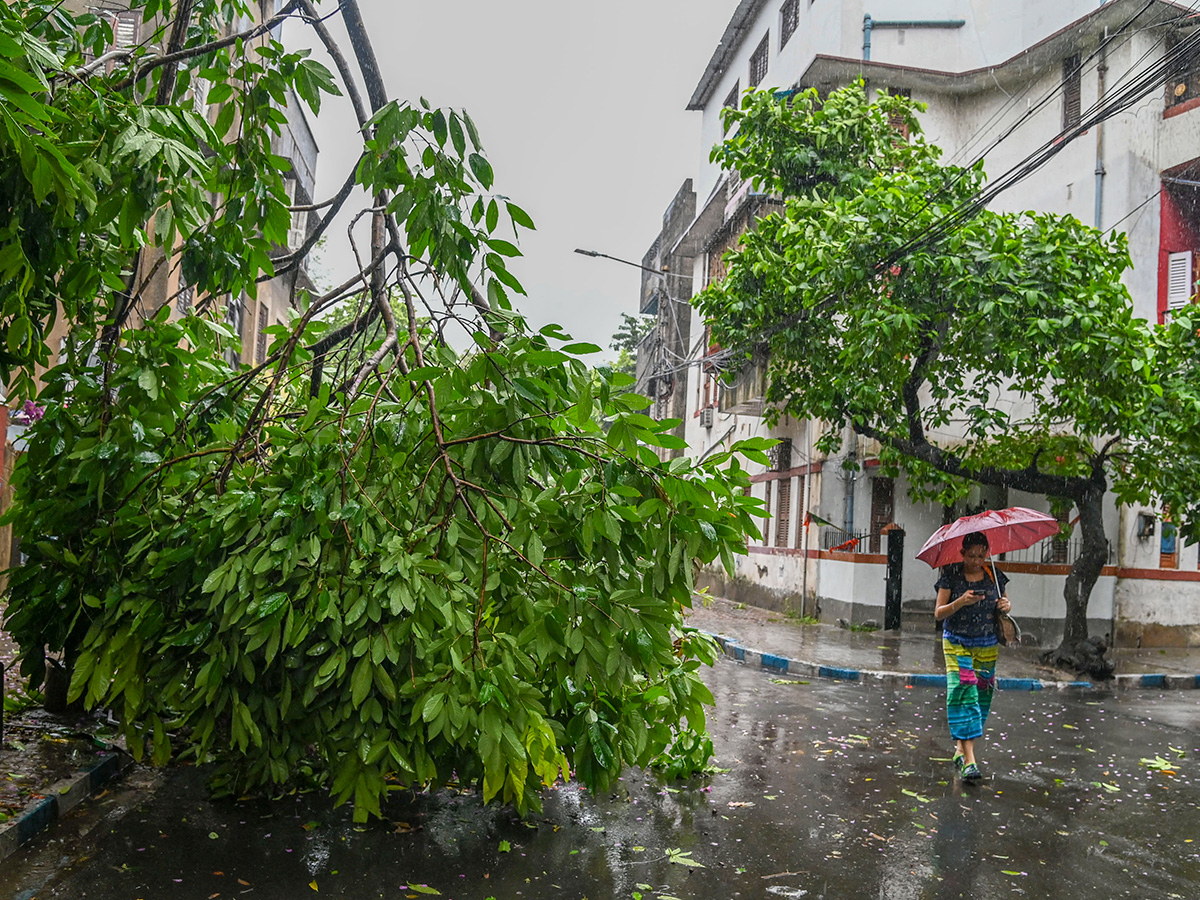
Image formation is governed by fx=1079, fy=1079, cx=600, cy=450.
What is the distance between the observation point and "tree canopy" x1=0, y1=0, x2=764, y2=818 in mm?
5074

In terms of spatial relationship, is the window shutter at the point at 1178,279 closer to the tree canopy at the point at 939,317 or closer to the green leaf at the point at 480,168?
the tree canopy at the point at 939,317

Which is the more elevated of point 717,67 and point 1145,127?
point 717,67

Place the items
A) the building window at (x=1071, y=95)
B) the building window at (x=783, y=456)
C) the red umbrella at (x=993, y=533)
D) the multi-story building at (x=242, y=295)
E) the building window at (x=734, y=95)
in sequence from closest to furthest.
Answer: the red umbrella at (x=993, y=533) → the multi-story building at (x=242, y=295) → the building window at (x=1071, y=95) → the building window at (x=783, y=456) → the building window at (x=734, y=95)

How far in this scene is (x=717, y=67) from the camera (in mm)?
32031

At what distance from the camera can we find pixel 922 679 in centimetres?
1414

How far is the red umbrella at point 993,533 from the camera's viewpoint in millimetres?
8406

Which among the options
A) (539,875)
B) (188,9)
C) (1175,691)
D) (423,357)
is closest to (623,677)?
(539,875)

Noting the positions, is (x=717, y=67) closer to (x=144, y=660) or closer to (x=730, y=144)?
(x=730, y=144)

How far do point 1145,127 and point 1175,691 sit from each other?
1015 cm

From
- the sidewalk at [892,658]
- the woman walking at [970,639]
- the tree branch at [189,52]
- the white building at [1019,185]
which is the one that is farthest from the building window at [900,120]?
the tree branch at [189,52]

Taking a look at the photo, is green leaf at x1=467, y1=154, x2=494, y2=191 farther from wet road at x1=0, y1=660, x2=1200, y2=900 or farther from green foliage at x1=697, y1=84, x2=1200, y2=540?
green foliage at x1=697, y1=84, x2=1200, y2=540

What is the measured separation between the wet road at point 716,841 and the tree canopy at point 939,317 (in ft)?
21.4

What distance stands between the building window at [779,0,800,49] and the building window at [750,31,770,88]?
1.14 m

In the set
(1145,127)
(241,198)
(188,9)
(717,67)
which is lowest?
(241,198)
